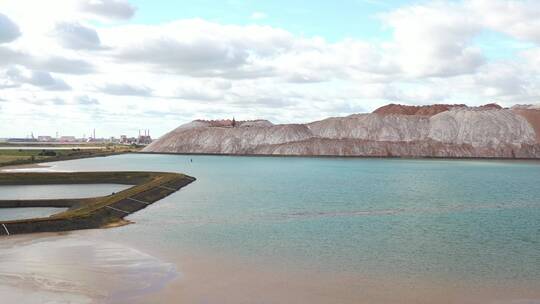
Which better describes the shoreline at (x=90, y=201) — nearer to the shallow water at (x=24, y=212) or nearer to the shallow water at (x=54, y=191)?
the shallow water at (x=24, y=212)

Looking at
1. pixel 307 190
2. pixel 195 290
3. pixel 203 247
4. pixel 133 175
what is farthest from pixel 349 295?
pixel 133 175

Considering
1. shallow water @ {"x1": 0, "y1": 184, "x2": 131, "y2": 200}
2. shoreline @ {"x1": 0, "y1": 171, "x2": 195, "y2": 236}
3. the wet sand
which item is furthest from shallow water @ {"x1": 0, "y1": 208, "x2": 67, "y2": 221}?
the wet sand

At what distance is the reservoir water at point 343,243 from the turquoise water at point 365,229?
0.10 metres

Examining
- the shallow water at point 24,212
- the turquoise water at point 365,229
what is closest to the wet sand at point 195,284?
the turquoise water at point 365,229

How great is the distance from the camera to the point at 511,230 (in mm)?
44656

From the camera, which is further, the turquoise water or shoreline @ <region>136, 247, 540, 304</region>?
the turquoise water

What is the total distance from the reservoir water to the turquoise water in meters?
0.10

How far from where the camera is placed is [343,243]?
39.1m

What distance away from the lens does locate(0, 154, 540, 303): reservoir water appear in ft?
90.5

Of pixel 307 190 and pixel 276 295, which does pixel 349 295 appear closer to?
pixel 276 295

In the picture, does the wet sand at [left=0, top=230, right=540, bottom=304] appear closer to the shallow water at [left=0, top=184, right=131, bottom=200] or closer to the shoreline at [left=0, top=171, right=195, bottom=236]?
the shoreline at [left=0, top=171, right=195, bottom=236]

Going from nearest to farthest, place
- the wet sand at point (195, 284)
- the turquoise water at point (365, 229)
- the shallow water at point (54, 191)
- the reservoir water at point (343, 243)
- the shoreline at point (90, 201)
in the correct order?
1. the wet sand at point (195, 284)
2. the reservoir water at point (343, 243)
3. the turquoise water at point (365, 229)
4. the shoreline at point (90, 201)
5. the shallow water at point (54, 191)

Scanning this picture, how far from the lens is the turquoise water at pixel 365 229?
32688 mm

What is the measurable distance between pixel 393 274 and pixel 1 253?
23793mm
